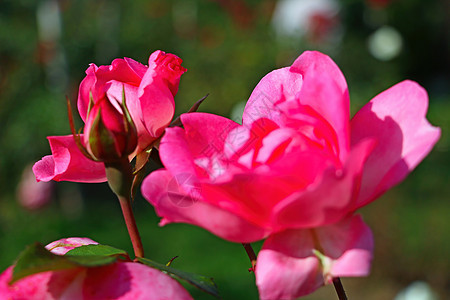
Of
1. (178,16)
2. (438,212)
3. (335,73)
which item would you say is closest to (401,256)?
(438,212)

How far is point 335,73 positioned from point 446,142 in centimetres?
352

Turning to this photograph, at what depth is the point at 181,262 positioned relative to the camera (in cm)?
281

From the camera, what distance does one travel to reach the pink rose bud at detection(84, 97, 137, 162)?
1.06ft

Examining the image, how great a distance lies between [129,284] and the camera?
29 cm

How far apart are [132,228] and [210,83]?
3.69 meters

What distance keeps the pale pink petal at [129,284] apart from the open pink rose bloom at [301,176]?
30 mm

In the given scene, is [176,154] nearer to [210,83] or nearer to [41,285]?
[41,285]

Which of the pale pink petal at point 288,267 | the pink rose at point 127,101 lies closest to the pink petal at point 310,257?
the pale pink petal at point 288,267

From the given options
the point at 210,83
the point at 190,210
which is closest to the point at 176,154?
the point at 190,210

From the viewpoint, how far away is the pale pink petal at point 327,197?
0.27 meters

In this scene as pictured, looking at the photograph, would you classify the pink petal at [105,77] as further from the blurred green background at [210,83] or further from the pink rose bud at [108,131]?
the blurred green background at [210,83]

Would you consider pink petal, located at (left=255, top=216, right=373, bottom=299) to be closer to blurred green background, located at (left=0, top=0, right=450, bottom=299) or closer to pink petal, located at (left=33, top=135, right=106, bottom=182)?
pink petal, located at (left=33, top=135, right=106, bottom=182)

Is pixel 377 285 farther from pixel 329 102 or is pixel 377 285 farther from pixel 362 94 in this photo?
pixel 329 102

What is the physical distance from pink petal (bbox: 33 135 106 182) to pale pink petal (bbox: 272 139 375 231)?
14 centimetres
